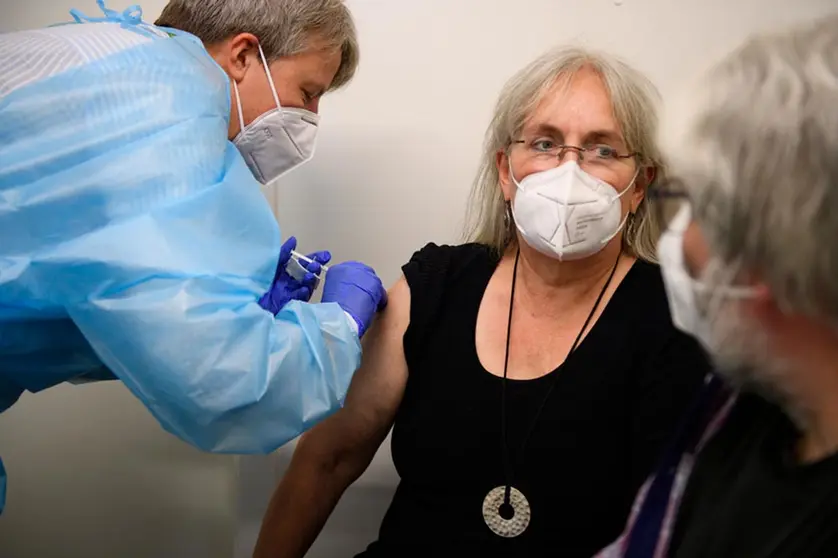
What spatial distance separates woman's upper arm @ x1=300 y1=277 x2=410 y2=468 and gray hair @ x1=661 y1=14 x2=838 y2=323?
2.69ft

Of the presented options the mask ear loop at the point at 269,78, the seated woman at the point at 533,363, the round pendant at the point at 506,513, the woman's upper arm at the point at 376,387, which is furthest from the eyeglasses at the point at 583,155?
the round pendant at the point at 506,513

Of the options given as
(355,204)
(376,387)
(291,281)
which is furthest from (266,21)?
(376,387)

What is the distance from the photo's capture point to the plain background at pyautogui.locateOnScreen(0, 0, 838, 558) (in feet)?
5.79

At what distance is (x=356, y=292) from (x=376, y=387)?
0.23 meters

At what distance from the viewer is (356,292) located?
1370 millimetres

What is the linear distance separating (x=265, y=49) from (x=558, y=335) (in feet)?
2.44

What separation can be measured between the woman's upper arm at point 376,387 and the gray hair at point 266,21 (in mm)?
501

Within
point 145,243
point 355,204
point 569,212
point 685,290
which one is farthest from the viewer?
point 355,204

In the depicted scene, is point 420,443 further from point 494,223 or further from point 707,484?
point 707,484

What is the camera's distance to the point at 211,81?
1143 mm

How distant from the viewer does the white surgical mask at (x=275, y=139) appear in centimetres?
138

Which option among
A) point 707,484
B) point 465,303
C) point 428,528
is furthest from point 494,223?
point 707,484

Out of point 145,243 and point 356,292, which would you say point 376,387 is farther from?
point 145,243

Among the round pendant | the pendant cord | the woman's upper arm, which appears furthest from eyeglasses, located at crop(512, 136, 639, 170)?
the round pendant
